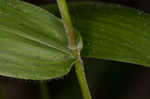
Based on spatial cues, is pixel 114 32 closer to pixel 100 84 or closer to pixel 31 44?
pixel 31 44

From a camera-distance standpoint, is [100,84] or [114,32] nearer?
[114,32]

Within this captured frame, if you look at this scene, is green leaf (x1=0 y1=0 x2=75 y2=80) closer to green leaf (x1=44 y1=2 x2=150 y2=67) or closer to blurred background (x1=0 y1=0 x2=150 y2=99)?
green leaf (x1=44 y1=2 x2=150 y2=67)

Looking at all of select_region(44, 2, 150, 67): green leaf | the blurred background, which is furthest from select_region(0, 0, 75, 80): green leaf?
the blurred background

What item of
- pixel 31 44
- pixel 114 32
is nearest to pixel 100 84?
pixel 114 32

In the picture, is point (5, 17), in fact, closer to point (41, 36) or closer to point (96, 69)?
point (41, 36)

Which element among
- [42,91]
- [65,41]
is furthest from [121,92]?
[65,41]
